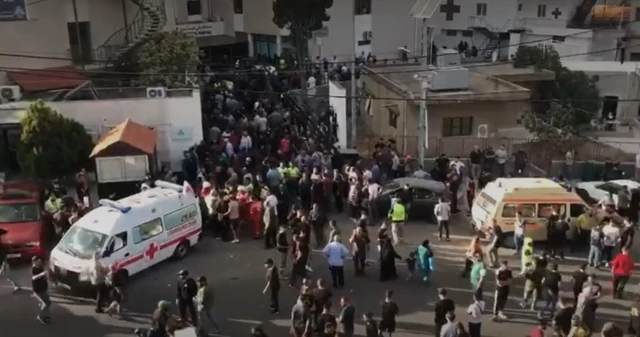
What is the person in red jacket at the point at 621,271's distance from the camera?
1595 cm

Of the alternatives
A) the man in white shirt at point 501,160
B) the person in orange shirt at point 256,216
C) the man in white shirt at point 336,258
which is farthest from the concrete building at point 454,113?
the man in white shirt at point 336,258

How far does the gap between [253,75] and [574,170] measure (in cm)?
1339

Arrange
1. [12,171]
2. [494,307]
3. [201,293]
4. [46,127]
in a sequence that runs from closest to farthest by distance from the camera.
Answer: [201,293] → [494,307] → [46,127] → [12,171]

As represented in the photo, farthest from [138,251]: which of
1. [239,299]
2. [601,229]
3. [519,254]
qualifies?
[601,229]

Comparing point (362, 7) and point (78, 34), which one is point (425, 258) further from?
point (362, 7)

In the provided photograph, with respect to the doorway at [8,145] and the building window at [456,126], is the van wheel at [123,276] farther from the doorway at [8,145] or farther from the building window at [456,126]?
the building window at [456,126]

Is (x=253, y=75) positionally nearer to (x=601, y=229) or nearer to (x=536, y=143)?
(x=536, y=143)

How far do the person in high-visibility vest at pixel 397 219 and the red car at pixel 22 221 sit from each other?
27.9 feet

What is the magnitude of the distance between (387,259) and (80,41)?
1927 cm

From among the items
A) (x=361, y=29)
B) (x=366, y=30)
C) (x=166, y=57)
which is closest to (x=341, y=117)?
(x=166, y=57)

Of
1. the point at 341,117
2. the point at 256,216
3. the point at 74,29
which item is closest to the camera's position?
the point at 256,216

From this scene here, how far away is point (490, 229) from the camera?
19.0 meters

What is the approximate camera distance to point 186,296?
48.0 feet

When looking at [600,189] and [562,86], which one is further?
[562,86]
